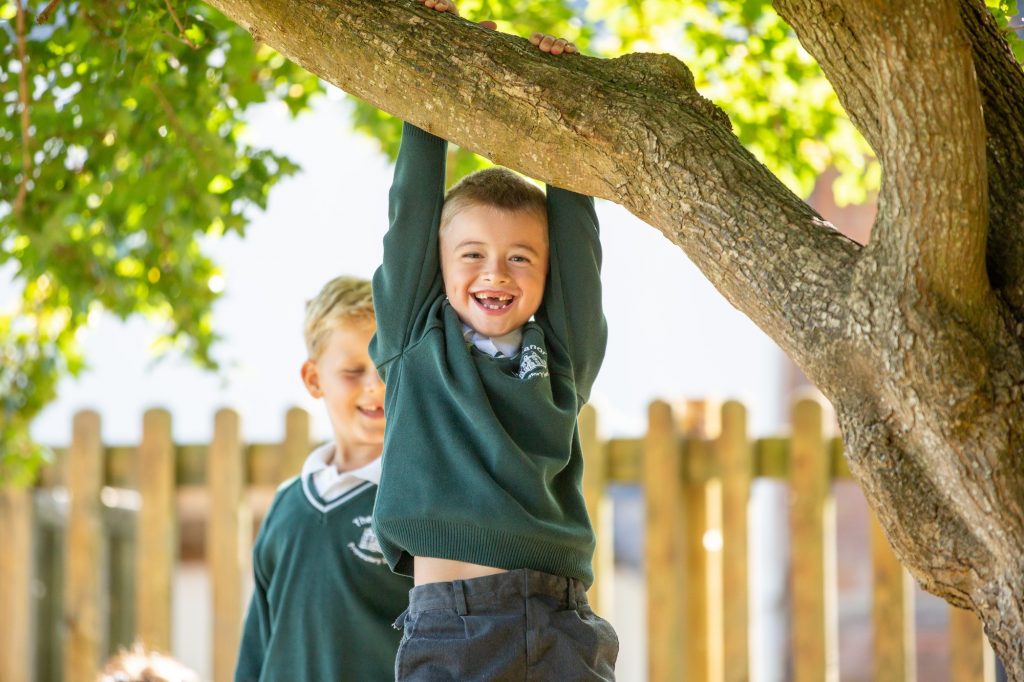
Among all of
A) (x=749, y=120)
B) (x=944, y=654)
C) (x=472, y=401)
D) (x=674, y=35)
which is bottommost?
(x=944, y=654)

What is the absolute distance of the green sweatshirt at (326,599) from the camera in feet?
8.73

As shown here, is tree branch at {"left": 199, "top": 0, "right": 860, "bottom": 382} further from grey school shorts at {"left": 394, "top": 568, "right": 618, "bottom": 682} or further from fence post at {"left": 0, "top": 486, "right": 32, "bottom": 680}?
fence post at {"left": 0, "top": 486, "right": 32, "bottom": 680}

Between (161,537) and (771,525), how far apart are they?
7.88 meters

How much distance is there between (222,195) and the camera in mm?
3336

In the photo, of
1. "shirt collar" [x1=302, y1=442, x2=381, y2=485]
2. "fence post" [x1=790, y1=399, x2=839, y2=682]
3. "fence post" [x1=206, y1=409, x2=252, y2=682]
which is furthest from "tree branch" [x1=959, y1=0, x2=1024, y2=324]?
"fence post" [x1=206, y1=409, x2=252, y2=682]

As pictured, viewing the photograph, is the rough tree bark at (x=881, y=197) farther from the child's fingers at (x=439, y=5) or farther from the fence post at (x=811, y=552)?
the fence post at (x=811, y=552)

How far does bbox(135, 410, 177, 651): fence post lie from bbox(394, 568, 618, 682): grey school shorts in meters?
2.58

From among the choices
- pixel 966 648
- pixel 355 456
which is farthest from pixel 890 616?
pixel 355 456

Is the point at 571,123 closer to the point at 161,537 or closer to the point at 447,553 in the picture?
the point at 447,553

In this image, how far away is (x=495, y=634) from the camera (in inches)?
79.4

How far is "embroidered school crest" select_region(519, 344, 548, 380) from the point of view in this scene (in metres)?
2.15

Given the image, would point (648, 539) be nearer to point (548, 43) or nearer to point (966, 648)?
point (966, 648)

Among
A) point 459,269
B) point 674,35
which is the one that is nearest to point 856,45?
point 459,269

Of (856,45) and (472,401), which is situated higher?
(856,45)
